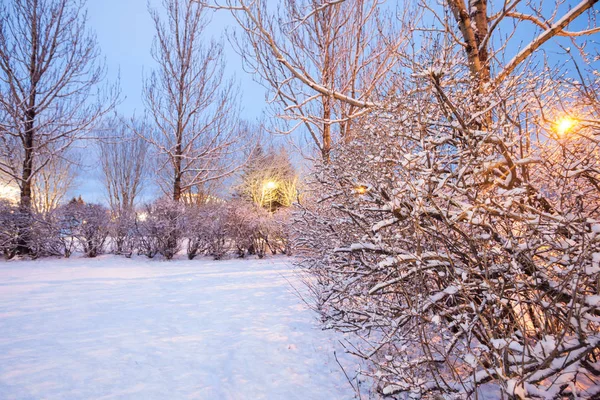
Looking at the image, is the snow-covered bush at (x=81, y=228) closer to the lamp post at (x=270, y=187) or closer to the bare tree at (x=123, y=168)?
the lamp post at (x=270, y=187)

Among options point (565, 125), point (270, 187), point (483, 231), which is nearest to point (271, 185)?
point (270, 187)

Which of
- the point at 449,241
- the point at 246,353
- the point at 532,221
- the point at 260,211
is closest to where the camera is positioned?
the point at 532,221

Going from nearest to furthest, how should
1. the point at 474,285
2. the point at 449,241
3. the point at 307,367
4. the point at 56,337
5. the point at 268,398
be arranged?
the point at 474,285, the point at 449,241, the point at 268,398, the point at 307,367, the point at 56,337

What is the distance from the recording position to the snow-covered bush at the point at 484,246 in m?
1.45

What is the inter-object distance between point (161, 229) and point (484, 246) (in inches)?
412

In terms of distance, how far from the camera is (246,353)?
3365mm

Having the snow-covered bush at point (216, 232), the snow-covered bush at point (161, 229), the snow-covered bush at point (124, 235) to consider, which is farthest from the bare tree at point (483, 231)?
the snow-covered bush at point (124, 235)

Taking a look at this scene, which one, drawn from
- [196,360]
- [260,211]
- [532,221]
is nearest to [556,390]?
[532,221]

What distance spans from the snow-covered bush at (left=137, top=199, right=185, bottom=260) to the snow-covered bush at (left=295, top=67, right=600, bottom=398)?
8631 millimetres

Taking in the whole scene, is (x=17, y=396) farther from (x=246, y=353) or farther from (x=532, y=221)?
(x=532, y=221)

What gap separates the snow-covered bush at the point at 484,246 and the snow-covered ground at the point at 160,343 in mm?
999

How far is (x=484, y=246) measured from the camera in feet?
6.11

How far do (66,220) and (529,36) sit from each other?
41.3ft

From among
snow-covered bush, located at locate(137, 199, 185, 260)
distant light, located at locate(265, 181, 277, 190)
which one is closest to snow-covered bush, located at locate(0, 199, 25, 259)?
snow-covered bush, located at locate(137, 199, 185, 260)
